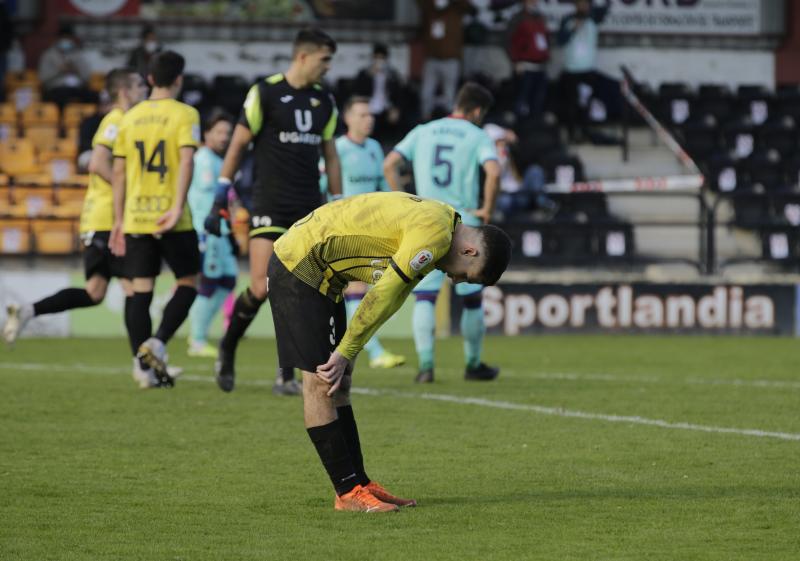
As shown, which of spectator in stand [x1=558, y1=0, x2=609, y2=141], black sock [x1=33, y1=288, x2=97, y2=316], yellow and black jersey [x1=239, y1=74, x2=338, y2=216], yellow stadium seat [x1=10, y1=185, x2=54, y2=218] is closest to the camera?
yellow and black jersey [x1=239, y1=74, x2=338, y2=216]

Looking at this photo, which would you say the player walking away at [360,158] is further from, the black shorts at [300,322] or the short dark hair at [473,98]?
the black shorts at [300,322]

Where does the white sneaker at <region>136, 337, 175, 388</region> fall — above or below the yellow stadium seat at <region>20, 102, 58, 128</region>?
below

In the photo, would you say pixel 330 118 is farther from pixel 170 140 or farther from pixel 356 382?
pixel 356 382

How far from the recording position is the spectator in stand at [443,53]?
70.2 feet

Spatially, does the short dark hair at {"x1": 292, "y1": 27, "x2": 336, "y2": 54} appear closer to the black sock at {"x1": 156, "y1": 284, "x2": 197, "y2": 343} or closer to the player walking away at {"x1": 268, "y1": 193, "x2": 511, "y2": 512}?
the black sock at {"x1": 156, "y1": 284, "x2": 197, "y2": 343}

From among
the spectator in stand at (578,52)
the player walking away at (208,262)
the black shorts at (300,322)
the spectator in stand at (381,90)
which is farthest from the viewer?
the spectator in stand at (578,52)

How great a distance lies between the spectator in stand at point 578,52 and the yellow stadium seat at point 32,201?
23.5 feet

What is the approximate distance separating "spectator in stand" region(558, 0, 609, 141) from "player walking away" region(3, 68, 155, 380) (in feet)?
37.3

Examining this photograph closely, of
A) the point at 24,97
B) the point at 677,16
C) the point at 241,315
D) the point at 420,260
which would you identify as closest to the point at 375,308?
the point at 420,260

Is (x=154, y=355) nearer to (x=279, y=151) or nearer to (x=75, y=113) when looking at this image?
(x=279, y=151)

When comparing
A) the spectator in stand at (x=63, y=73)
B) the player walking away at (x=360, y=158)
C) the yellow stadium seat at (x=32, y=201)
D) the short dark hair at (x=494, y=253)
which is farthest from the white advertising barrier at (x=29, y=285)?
the short dark hair at (x=494, y=253)

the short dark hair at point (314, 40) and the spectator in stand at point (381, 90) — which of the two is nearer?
the short dark hair at point (314, 40)

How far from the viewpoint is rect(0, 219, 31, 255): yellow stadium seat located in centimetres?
1789

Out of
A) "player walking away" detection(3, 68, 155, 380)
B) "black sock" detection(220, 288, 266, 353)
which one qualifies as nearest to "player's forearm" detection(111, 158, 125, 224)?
"player walking away" detection(3, 68, 155, 380)
